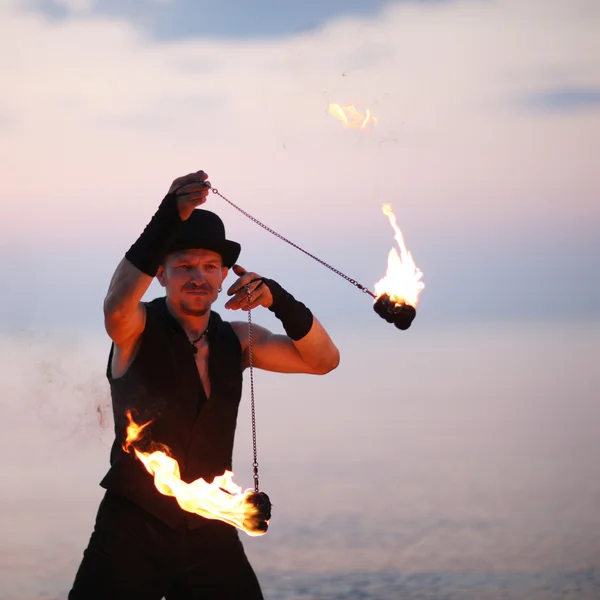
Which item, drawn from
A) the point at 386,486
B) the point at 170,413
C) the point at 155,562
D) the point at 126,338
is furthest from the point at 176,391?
the point at 386,486

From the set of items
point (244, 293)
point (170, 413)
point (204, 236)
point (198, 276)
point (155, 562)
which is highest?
point (204, 236)

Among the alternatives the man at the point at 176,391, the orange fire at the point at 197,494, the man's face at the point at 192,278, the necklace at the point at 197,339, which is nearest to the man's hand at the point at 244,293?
the man at the point at 176,391

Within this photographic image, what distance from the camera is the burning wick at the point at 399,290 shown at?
532 centimetres

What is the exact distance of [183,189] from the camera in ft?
15.9

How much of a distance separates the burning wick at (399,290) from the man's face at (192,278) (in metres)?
0.66

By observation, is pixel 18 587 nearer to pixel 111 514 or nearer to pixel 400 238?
pixel 111 514

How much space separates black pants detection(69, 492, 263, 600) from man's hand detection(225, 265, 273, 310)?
0.81 meters

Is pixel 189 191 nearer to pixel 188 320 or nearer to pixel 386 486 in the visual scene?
pixel 188 320

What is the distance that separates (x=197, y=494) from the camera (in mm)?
4906

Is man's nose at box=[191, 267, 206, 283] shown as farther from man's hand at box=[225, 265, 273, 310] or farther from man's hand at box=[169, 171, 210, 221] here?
man's hand at box=[169, 171, 210, 221]

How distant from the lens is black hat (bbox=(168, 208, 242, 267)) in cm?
513

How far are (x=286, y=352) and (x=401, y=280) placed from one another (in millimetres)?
538

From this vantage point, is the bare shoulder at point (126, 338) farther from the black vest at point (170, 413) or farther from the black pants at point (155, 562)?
the black pants at point (155, 562)

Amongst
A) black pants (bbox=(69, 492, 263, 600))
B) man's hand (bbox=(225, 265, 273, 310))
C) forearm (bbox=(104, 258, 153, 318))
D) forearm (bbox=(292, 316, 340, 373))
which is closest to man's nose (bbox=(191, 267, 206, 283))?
man's hand (bbox=(225, 265, 273, 310))
